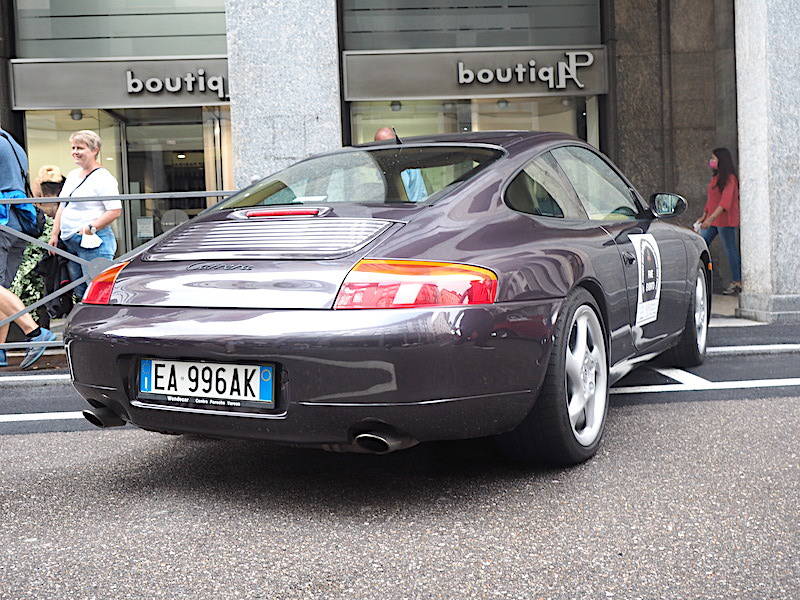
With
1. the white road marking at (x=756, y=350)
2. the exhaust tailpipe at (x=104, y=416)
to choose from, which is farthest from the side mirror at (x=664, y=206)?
the exhaust tailpipe at (x=104, y=416)

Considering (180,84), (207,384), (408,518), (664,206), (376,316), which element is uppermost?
(180,84)

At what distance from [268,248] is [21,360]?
463 cm

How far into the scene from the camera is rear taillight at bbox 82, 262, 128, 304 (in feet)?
11.5

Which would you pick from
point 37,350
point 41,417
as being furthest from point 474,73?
point 41,417

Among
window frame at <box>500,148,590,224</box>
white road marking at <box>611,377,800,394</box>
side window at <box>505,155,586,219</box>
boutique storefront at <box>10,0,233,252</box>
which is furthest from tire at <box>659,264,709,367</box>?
boutique storefront at <box>10,0,233,252</box>

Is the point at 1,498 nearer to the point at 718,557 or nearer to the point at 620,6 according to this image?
the point at 718,557

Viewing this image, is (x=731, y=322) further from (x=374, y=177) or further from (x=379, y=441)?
(x=379, y=441)

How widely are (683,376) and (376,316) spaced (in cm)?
322

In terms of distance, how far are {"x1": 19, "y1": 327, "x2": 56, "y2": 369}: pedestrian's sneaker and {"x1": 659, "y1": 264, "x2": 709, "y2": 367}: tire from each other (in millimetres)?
4277

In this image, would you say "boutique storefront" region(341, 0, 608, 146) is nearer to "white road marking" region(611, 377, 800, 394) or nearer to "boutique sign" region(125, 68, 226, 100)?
"boutique sign" region(125, 68, 226, 100)

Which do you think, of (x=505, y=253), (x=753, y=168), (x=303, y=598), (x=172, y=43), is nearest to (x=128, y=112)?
(x=172, y=43)

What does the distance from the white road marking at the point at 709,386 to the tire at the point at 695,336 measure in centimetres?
36

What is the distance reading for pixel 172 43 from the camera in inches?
A: 493

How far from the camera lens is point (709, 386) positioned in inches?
212
